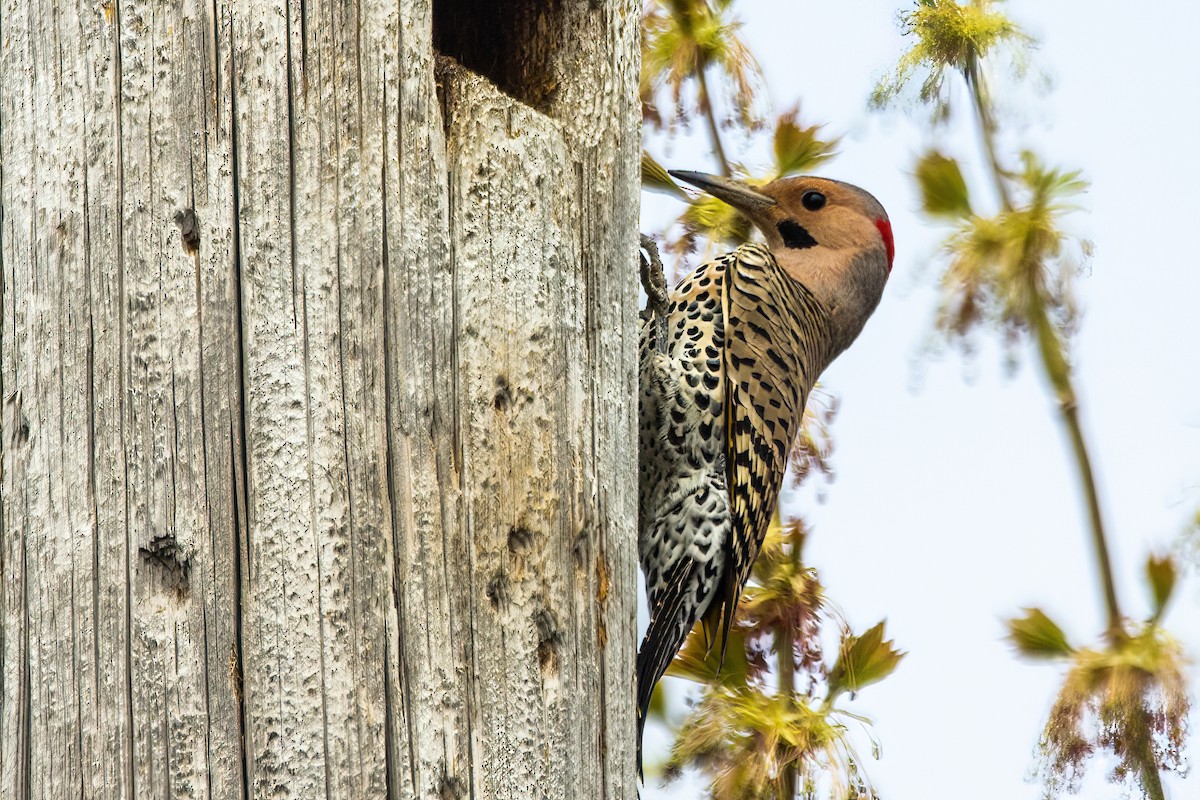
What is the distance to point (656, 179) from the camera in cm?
336

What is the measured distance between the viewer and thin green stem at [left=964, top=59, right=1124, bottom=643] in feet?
8.61

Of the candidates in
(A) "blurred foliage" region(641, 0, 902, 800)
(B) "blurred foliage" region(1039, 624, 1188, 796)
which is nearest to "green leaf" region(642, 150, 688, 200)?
(A) "blurred foliage" region(641, 0, 902, 800)

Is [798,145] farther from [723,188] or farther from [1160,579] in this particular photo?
[1160,579]

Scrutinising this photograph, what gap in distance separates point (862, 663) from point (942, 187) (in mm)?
1089

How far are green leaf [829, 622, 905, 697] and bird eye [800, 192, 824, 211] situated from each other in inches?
78.1

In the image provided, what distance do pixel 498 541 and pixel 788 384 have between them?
2.03 meters

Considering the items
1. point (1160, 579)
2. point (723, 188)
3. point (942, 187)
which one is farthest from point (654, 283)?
point (1160, 579)

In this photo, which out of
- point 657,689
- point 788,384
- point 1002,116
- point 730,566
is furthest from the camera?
point 788,384

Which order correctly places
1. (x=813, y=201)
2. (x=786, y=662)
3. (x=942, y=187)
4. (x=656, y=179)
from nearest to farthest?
(x=786, y=662), (x=942, y=187), (x=656, y=179), (x=813, y=201)

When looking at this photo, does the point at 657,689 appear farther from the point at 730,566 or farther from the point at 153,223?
the point at 153,223

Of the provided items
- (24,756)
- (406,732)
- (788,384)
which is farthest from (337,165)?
(788,384)

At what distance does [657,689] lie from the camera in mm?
3252

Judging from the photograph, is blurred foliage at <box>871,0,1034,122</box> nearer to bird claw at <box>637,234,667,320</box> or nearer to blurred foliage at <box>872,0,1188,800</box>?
blurred foliage at <box>872,0,1188,800</box>

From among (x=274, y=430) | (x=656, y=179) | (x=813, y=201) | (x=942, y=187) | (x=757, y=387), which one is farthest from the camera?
(x=813, y=201)
